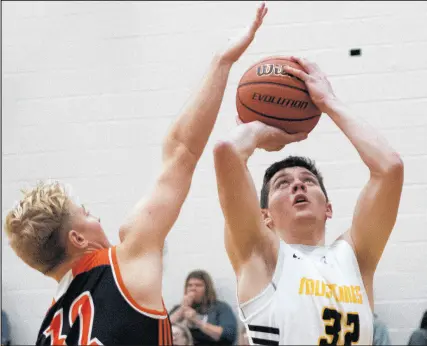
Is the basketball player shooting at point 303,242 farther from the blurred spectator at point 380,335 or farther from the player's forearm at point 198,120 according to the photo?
the blurred spectator at point 380,335

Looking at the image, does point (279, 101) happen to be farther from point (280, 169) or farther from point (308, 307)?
point (308, 307)

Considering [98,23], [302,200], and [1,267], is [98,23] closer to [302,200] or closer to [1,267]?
[1,267]

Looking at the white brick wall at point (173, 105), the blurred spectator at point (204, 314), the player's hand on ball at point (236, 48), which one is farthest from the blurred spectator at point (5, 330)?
the player's hand on ball at point (236, 48)

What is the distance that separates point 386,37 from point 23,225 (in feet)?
15.4

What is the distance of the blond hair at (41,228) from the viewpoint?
108 inches

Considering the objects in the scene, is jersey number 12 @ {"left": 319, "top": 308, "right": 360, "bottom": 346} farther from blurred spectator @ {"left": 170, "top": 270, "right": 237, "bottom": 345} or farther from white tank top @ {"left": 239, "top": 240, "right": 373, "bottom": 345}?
blurred spectator @ {"left": 170, "top": 270, "right": 237, "bottom": 345}

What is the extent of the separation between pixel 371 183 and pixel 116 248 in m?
1.22

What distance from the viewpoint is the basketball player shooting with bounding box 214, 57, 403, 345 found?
277 cm

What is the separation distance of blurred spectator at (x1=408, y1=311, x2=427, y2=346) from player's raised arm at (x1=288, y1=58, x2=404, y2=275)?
9.05ft

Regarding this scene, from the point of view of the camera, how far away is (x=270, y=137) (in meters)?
3.14

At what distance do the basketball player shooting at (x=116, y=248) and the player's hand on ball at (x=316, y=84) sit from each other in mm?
371

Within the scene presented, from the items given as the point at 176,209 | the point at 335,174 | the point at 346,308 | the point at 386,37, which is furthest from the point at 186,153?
the point at 386,37

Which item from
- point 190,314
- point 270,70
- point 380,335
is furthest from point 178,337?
point 270,70

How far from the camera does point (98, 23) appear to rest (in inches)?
275
